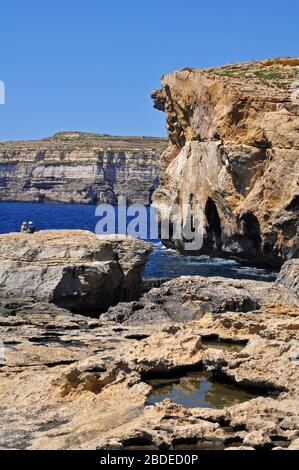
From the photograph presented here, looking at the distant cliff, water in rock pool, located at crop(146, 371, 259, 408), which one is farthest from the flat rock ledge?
the distant cliff

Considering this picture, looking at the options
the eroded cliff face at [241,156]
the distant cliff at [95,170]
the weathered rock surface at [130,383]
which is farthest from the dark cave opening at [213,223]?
the distant cliff at [95,170]

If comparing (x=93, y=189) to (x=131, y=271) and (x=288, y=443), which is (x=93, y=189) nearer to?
(x=131, y=271)

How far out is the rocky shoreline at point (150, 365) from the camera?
14.5 metres

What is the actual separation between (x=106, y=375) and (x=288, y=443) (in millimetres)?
5789

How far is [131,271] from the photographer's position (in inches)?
1363

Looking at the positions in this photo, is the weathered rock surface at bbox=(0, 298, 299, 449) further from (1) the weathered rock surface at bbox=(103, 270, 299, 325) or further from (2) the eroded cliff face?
(2) the eroded cliff face

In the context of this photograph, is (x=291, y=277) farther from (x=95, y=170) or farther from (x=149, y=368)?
(x=95, y=170)

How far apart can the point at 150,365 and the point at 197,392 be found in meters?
1.86

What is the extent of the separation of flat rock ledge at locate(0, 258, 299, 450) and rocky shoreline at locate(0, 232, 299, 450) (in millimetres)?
32

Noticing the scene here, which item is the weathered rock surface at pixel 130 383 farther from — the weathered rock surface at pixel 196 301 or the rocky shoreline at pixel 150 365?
the weathered rock surface at pixel 196 301

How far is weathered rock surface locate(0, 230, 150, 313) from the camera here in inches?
1213

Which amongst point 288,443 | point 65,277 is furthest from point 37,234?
point 288,443

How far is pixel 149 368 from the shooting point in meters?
20.5

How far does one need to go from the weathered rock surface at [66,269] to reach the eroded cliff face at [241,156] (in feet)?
57.0
